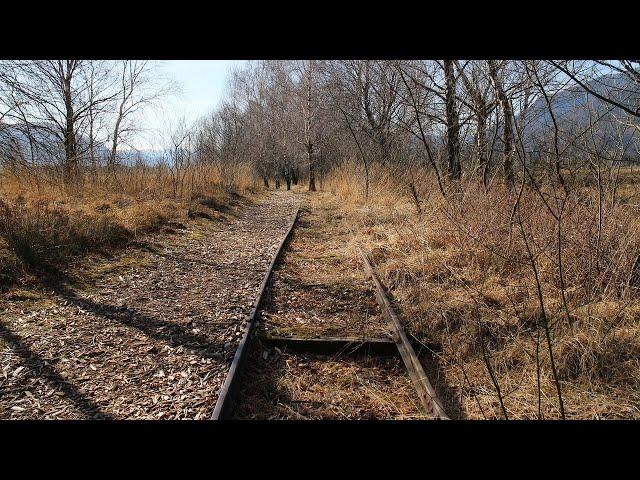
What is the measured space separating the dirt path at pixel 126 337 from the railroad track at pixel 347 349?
0.47 ft

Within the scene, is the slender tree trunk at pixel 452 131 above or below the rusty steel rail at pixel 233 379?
above

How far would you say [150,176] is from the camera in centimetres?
1413

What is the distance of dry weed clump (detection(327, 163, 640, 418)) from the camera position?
3.09 m

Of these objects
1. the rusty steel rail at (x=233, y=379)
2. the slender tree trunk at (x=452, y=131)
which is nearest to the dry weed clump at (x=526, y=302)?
the rusty steel rail at (x=233, y=379)

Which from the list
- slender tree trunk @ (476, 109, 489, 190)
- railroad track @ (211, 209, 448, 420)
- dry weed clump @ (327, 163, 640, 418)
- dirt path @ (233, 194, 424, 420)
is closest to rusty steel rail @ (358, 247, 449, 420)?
railroad track @ (211, 209, 448, 420)

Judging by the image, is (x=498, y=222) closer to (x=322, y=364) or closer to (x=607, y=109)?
(x=607, y=109)

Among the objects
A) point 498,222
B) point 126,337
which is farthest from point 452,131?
point 126,337

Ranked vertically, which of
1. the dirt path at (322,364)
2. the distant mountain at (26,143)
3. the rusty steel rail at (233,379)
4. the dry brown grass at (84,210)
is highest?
the distant mountain at (26,143)

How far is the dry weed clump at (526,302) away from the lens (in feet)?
10.1

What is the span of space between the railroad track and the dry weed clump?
0.97 ft

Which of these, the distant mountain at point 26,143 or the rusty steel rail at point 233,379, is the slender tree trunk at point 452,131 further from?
the distant mountain at point 26,143

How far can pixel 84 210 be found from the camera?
845cm

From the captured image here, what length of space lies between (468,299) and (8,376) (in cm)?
457
